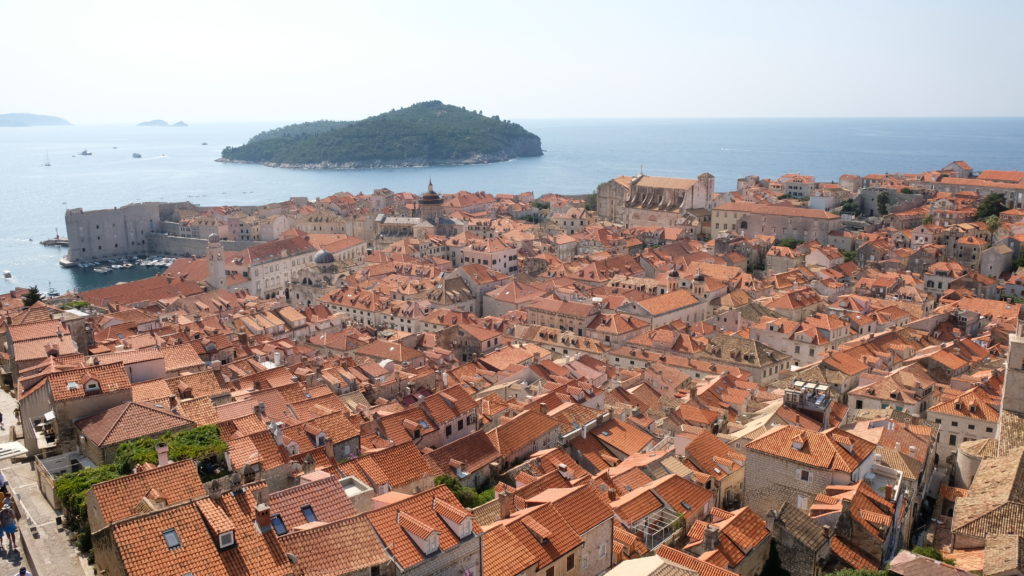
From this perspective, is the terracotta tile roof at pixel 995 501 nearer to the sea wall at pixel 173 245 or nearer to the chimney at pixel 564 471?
the chimney at pixel 564 471

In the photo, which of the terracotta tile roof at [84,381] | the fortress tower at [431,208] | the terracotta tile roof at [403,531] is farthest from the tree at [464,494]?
the fortress tower at [431,208]

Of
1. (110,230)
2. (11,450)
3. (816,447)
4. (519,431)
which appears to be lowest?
(110,230)

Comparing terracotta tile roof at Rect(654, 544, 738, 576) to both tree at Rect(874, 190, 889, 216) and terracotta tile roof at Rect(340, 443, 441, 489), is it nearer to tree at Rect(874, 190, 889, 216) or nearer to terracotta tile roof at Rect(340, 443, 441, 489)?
terracotta tile roof at Rect(340, 443, 441, 489)

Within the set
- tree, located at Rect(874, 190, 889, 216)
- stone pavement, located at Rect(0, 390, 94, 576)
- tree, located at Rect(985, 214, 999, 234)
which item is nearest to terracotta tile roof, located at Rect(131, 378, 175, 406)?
stone pavement, located at Rect(0, 390, 94, 576)

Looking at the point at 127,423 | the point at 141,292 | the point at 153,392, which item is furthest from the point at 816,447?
the point at 141,292

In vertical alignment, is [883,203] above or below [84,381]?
below

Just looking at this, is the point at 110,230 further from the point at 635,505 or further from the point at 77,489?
the point at 635,505
